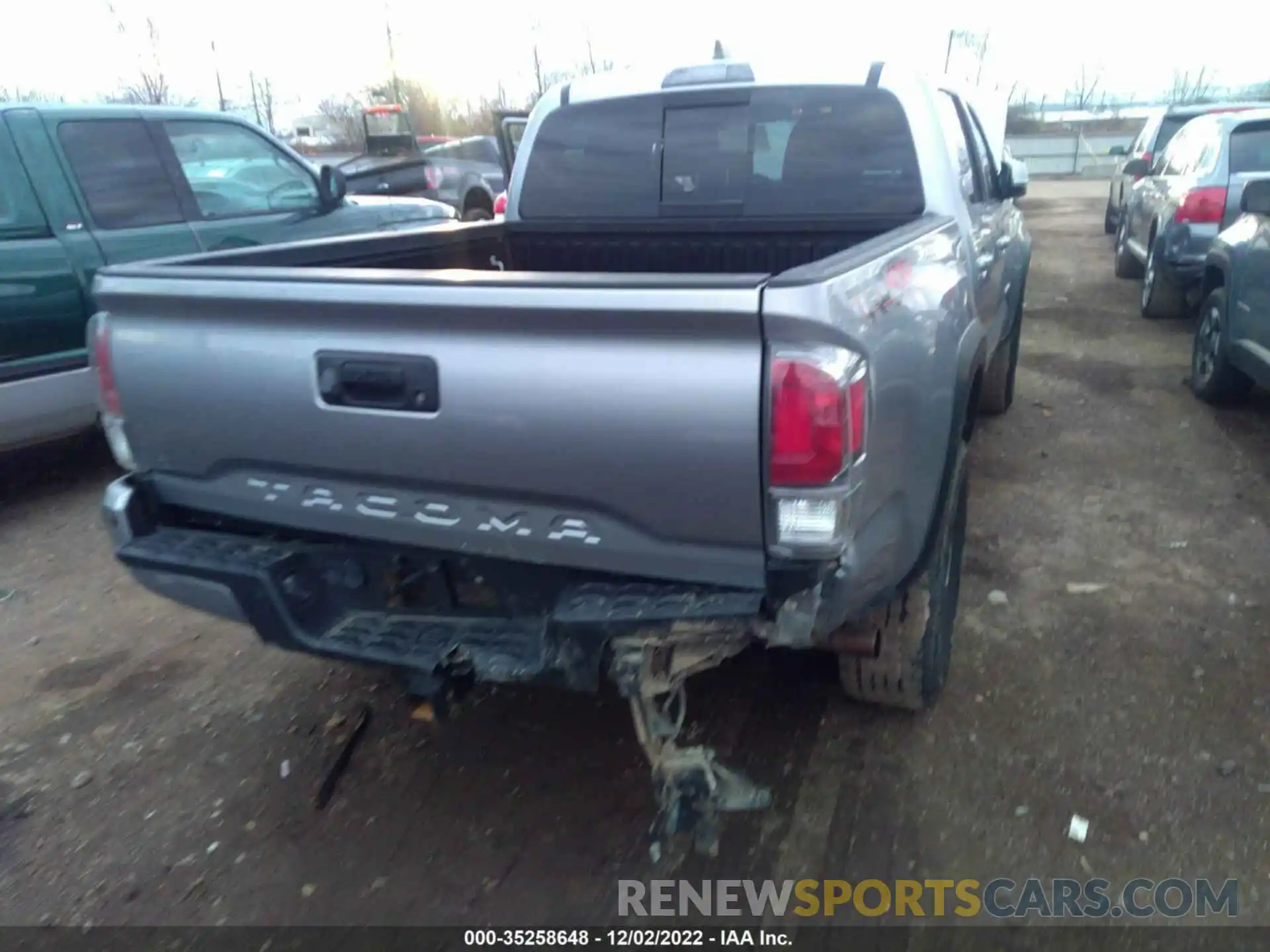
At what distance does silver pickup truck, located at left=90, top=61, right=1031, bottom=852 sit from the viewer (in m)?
2.06

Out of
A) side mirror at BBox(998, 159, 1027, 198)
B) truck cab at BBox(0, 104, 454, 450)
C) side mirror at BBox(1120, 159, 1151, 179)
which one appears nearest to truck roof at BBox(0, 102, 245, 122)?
truck cab at BBox(0, 104, 454, 450)

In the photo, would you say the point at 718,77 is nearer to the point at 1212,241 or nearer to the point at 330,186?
the point at 330,186

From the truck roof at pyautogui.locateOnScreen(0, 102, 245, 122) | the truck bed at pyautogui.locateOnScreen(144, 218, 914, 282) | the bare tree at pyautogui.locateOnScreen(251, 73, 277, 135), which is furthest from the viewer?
the bare tree at pyautogui.locateOnScreen(251, 73, 277, 135)

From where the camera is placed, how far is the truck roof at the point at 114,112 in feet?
17.0

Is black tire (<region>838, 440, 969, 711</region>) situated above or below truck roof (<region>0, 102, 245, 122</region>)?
below

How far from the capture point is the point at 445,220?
27.3 ft

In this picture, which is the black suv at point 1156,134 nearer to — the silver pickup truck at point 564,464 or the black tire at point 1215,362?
the black tire at point 1215,362

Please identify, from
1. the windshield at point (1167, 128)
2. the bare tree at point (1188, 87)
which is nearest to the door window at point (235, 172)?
the windshield at point (1167, 128)

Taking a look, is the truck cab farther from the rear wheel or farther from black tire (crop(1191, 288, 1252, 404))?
the rear wheel

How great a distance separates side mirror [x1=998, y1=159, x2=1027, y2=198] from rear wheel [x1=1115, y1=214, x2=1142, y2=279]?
6330 mm

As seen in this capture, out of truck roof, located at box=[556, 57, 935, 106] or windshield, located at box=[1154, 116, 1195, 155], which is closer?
truck roof, located at box=[556, 57, 935, 106]

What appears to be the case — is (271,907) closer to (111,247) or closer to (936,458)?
(936,458)

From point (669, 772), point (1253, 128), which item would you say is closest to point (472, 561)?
point (669, 772)

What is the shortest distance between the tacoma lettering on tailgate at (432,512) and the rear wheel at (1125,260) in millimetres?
10085
